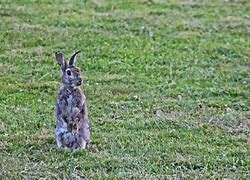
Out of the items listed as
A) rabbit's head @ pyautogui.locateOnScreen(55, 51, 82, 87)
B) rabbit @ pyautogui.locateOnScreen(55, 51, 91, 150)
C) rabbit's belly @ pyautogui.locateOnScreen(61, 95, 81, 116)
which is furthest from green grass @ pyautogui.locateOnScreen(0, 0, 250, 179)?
rabbit's head @ pyautogui.locateOnScreen(55, 51, 82, 87)

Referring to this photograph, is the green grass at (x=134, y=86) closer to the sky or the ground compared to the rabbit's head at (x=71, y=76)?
closer to the ground

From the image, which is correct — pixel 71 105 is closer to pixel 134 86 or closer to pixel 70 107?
pixel 70 107

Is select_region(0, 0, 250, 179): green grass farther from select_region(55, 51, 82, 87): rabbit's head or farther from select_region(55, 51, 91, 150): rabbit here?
select_region(55, 51, 82, 87): rabbit's head

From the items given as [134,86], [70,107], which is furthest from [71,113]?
[134,86]

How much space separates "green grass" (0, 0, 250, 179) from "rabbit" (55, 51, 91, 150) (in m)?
0.16

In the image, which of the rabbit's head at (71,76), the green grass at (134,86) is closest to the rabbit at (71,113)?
the rabbit's head at (71,76)

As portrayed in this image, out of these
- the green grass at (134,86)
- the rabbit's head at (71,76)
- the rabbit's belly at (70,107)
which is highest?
the rabbit's head at (71,76)

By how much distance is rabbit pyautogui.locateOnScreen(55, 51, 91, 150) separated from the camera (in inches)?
368

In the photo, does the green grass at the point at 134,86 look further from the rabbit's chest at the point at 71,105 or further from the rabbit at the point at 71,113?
Answer: the rabbit's chest at the point at 71,105

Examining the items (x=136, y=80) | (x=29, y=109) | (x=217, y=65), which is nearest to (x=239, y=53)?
(x=217, y=65)

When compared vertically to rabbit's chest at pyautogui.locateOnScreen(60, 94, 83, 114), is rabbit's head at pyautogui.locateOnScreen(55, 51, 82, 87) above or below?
above

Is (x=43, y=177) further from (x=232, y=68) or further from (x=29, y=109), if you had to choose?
(x=232, y=68)

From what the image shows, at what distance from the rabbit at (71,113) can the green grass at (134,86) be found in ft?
0.54

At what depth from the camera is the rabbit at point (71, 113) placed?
935cm
